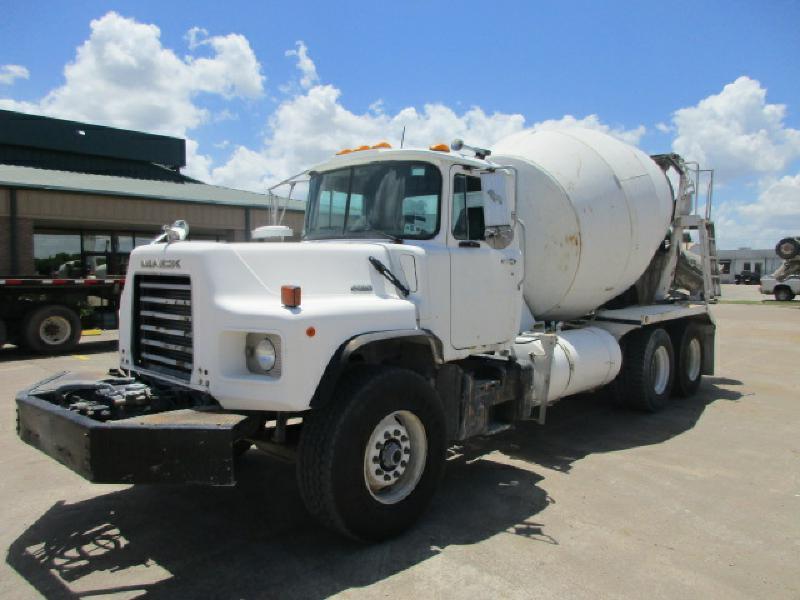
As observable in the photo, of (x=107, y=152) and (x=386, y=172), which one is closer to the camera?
(x=386, y=172)

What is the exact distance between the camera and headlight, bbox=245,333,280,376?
12.6 ft

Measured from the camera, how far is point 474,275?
5.22 metres

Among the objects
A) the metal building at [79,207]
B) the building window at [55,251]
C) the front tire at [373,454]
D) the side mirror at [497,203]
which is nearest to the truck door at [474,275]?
the side mirror at [497,203]

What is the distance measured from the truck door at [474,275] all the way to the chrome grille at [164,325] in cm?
202

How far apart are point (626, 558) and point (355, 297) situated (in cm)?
251

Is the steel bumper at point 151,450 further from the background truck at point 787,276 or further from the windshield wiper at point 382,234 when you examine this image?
the background truck at point 787,276

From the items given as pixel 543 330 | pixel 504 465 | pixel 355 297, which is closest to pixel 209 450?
pixel 355 297

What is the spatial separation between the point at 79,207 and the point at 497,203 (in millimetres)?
17234

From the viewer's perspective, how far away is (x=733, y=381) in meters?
10.7

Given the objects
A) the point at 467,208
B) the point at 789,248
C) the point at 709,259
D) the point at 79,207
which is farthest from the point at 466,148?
the point at 789,248

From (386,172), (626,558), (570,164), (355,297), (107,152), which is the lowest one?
(626,558)

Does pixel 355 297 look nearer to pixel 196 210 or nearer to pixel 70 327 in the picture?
pixel 70 327

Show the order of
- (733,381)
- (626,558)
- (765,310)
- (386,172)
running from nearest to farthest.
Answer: (626,558)
(386,172)
(733,381)
(765,310)

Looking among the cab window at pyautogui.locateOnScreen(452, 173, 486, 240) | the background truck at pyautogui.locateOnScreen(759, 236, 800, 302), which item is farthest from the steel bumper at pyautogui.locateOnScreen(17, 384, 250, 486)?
the background truck at pyautogui.locateOnScreen(759, 236, 800, 302)
